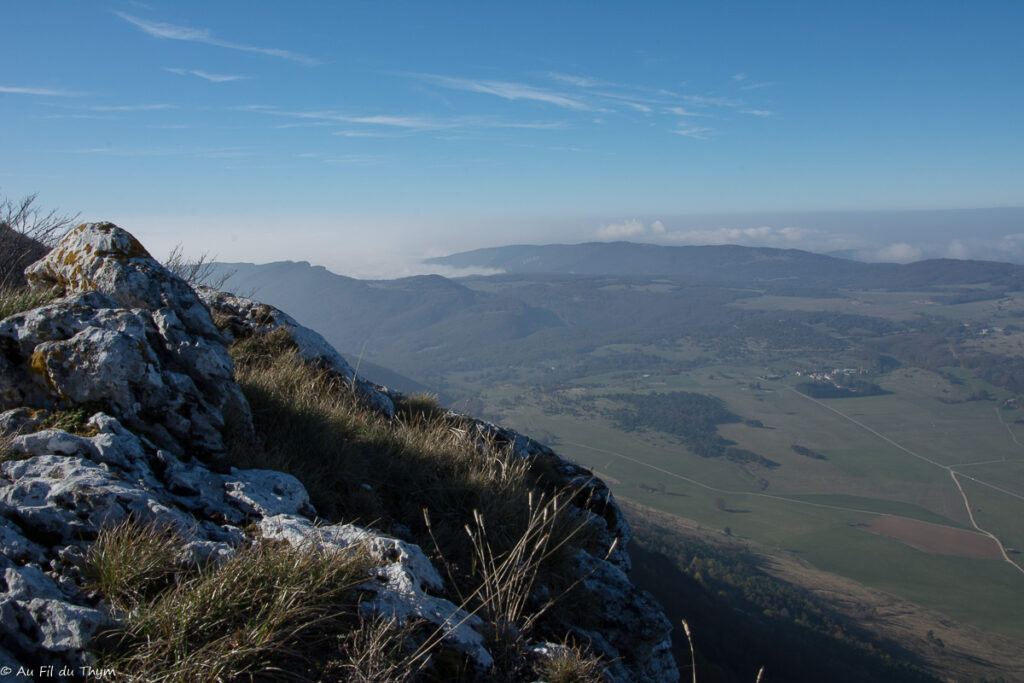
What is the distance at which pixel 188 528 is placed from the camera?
Result: 2932 millimetres

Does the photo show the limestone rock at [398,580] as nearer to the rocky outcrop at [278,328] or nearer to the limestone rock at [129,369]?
the limestone rock at [129,369]

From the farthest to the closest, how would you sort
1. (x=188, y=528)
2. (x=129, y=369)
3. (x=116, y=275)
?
1. (x=116, y=275)
2. (x=129, y=369)
3. (x=188, y=528)

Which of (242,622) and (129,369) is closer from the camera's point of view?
(242,622)

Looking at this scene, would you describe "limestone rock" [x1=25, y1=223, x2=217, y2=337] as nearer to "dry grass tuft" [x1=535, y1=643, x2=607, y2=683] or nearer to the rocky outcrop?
the rocky outcrop

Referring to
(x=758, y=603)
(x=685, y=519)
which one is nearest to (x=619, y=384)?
(x=685, y=519)

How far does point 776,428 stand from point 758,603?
344 feet

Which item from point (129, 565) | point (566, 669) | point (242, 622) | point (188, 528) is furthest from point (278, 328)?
point (566, 669)

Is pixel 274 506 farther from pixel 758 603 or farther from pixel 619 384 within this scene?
pixel 619 384

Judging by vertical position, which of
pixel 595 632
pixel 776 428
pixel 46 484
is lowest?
pixel 776 428

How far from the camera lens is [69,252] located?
222 inches

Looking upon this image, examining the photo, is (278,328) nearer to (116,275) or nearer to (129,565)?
(116,275)

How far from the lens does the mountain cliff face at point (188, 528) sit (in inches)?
90.9

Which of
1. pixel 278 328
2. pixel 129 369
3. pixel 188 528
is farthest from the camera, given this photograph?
pixel 278 328

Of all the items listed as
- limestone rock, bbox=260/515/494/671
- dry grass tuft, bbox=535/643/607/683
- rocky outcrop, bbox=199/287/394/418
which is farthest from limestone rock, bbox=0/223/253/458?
dry grass tuft, bbox=535/643/607/683
